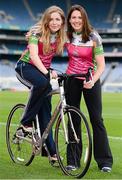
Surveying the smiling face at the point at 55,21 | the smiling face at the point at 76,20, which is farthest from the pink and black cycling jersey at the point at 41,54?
the smiling face at the point at 76,20

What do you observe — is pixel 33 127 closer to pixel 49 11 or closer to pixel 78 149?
pixel 78 149

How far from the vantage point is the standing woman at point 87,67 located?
4.74m

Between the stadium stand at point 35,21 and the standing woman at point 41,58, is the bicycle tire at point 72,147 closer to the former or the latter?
the standing woman at point 41,58

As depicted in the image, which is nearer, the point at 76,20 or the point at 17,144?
the point at 76,20

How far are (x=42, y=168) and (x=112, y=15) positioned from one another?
4711cm

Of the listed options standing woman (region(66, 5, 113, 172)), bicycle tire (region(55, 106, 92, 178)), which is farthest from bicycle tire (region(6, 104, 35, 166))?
standing woman (region(66, 5, 113, 172))

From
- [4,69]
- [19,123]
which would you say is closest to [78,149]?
[19,123]

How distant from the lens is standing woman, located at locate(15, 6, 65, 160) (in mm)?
4668

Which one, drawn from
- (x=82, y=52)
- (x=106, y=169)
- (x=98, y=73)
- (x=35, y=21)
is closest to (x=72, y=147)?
(x=106, y=169)

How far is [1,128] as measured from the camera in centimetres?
928

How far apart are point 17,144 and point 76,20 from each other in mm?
1599

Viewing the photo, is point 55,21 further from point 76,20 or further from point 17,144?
point 17,144

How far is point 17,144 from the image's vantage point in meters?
5.42

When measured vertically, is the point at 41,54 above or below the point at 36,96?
above
